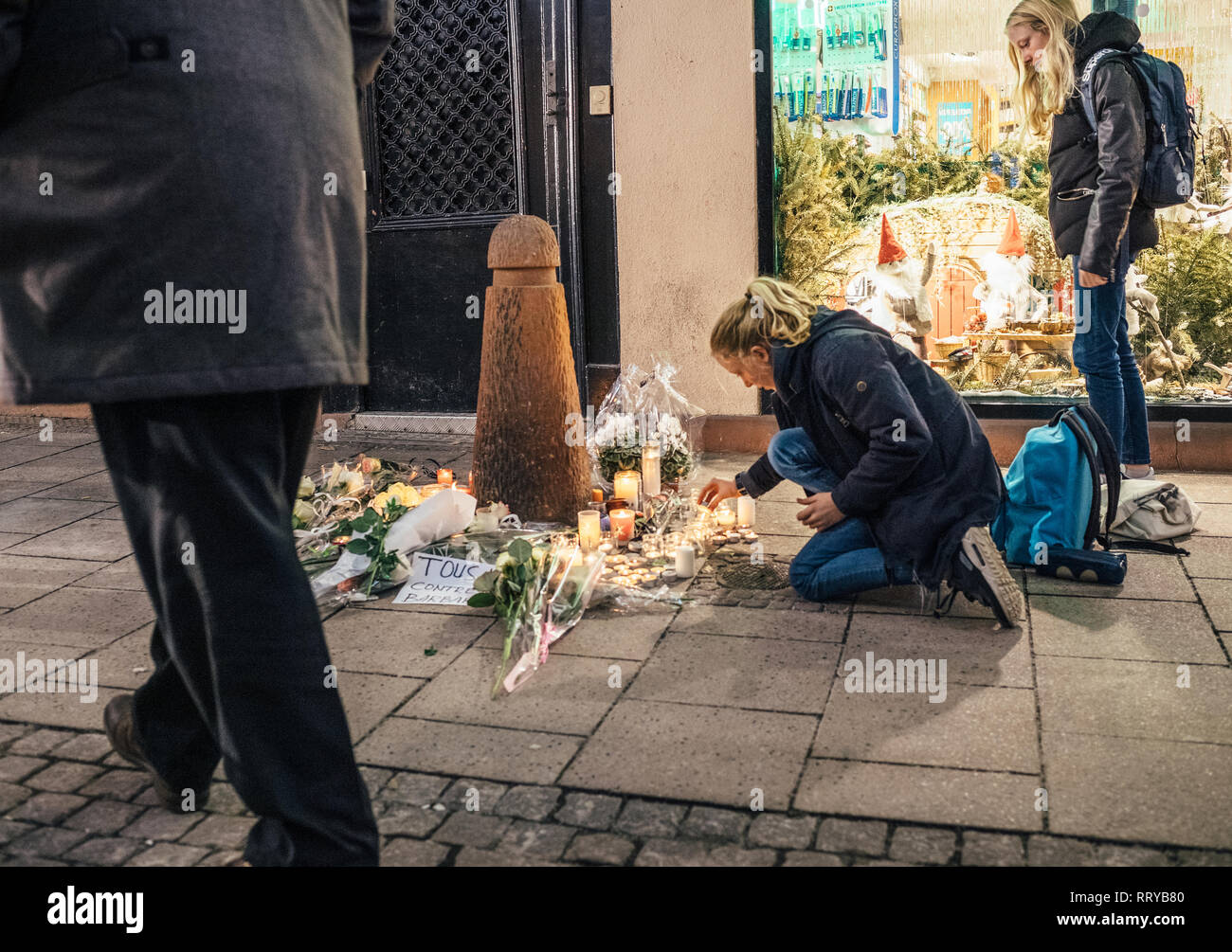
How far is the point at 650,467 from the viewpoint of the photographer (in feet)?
16.5

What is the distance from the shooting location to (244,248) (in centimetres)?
184

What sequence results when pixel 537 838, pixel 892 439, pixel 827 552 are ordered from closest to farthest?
1. pixel 537 838
2. pixel 892 439
3. pixel 827 552

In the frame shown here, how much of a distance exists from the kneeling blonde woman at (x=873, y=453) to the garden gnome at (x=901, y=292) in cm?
257

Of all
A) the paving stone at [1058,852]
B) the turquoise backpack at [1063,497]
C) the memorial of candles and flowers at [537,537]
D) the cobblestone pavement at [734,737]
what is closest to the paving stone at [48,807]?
the cobblestone pavement at [734,737]

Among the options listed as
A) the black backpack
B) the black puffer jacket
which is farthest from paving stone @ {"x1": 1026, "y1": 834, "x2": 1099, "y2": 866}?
the black backpack

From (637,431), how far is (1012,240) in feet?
8.05

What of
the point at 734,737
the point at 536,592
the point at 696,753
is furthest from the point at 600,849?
the point at 536,592

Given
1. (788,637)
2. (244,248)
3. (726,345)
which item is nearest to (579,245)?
(726,345)

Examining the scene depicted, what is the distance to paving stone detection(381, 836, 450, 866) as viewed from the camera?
7.64 ft

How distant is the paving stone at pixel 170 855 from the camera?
234 cm

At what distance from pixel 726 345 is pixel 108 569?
2469 millimetres

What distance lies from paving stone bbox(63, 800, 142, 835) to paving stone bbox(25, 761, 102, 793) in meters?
0.13

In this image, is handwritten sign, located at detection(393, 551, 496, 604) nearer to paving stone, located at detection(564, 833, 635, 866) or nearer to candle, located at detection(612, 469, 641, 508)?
candle, located at detection(612, 469, 641, 508)

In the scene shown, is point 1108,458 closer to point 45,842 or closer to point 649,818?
point 649,818
